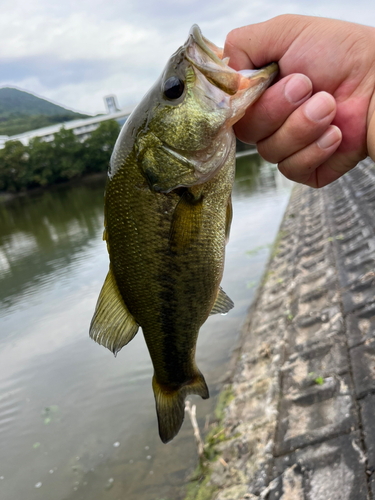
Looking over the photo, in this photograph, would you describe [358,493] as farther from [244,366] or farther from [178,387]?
[244,366]

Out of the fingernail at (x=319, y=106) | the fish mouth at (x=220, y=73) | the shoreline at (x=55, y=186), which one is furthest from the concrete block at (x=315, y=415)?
the shoreline at (x=55, y=186)

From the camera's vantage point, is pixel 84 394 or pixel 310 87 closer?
pixel 310 87

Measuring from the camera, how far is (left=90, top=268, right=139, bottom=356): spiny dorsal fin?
211cm

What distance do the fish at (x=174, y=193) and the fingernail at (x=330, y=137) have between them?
426 millimetres

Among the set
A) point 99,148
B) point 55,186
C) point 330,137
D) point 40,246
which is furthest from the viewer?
point 99,148

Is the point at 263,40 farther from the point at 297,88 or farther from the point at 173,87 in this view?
the point at 173,87

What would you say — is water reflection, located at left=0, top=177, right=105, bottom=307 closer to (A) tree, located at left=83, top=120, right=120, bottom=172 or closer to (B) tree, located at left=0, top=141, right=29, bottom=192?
(A) tree, located at left=83, top=120, right=120, bottom=172

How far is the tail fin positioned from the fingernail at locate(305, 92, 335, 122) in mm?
1656

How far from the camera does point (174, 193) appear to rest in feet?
6.28

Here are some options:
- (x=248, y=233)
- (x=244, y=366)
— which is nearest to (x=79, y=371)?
(x=244, y=366)

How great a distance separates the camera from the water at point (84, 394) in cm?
508

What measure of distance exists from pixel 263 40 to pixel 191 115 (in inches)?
26.7

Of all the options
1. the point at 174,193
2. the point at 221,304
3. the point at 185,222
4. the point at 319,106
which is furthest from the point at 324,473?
the point at 319,106

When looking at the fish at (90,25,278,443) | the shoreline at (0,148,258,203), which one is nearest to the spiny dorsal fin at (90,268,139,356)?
the fish at (90,25,278,443)
